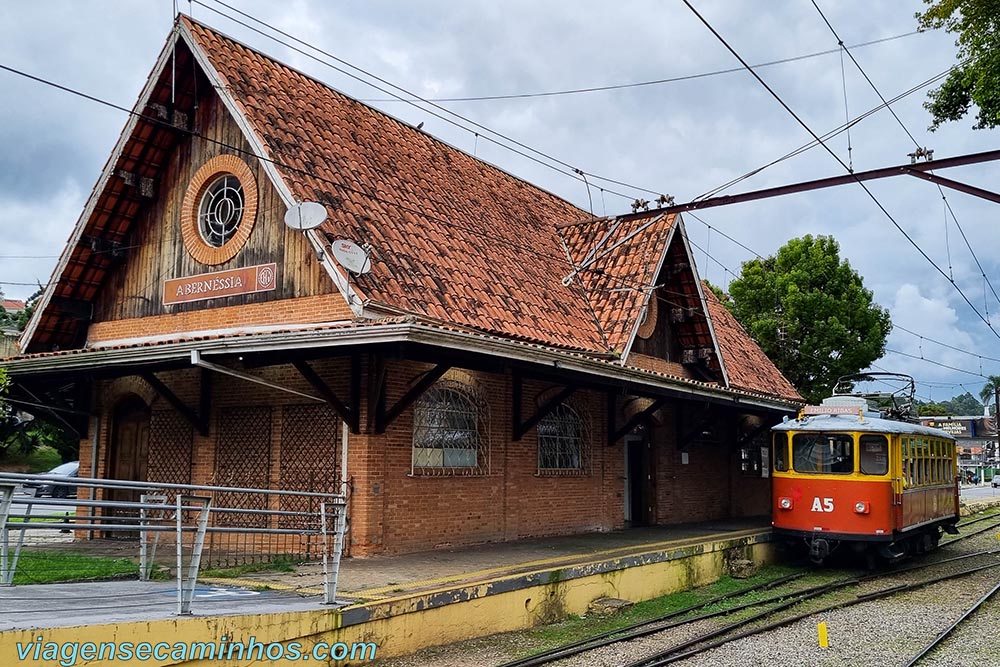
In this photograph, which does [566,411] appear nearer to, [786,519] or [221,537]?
[786,519]

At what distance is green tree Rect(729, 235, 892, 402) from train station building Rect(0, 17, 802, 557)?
16.0 metres

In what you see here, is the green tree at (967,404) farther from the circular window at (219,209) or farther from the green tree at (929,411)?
the circular window at (219,209)

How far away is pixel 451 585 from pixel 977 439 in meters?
111

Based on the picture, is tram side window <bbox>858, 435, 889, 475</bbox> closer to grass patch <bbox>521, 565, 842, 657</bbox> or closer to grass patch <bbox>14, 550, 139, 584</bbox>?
grass patch <bbox>521, 565, 842, 657</bbox>

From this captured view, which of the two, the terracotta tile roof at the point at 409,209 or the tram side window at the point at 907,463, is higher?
the terracotta tile roof at the point at 409,209

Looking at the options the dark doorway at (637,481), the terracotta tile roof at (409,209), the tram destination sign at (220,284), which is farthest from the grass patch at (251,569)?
the dark doorway at (637,481)

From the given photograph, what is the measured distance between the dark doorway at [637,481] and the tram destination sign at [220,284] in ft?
28.5

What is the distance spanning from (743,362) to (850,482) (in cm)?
796

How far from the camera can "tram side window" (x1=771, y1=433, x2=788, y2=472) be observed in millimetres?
16672

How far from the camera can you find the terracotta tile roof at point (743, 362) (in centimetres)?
2212

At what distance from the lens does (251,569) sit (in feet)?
35.0

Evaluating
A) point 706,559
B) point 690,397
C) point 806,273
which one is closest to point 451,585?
point 706,559

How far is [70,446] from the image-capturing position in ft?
113

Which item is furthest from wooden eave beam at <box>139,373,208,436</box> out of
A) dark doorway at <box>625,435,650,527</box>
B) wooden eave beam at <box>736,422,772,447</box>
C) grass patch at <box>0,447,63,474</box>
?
grass patch at <box>0,447,63,474</box>
